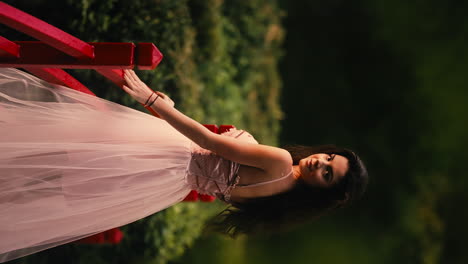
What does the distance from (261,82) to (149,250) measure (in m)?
2.19

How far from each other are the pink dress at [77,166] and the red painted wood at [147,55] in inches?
A: 12.8

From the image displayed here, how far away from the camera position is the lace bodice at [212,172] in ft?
5.61

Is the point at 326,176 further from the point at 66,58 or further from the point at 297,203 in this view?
the point at 66,58

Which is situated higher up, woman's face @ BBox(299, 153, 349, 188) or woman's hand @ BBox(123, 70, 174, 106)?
woman's hand @ BBox(123, 70, 174, 106)

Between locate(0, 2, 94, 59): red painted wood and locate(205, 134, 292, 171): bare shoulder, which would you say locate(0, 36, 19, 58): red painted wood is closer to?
locate(0, 2, 94, 59): red painted wood

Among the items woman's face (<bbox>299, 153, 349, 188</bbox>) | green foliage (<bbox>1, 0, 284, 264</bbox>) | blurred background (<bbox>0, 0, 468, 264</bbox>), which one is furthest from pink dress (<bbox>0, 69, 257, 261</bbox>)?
blurred background (<bbox>0, 0, 468, 264</bbox>)

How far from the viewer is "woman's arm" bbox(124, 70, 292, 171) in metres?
1.55

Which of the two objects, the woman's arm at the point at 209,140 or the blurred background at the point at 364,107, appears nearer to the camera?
the woman's arm at the point at 209,140

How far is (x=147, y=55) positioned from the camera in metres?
1.43

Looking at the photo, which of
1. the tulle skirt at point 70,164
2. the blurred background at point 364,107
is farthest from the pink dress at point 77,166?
the blurred background at point 364,107

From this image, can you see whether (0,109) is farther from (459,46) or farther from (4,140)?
(459,46)

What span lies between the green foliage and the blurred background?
2 centimetres

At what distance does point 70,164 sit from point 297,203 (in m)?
0.81

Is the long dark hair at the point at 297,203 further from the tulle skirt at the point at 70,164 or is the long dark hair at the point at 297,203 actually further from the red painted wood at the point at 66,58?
the red painted wood at the point at 66,58
